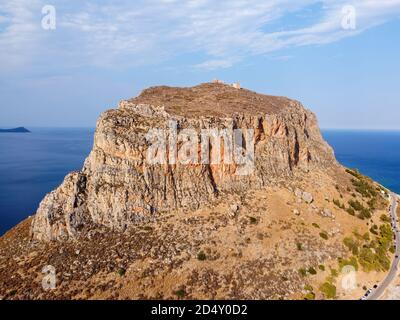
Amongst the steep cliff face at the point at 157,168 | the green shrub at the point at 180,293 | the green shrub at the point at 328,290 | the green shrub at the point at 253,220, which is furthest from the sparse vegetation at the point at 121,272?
the green shrub at the point at 328,290

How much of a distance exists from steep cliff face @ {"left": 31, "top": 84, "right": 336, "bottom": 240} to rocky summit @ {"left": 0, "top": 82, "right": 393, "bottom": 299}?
0.53ft

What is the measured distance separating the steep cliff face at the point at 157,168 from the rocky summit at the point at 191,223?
0.53 feet

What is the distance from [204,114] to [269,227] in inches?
874

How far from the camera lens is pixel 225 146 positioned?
184 feet

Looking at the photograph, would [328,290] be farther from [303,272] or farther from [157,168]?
[157,168]

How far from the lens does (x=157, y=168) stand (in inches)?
2014

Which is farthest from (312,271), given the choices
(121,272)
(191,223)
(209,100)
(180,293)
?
(209,100)

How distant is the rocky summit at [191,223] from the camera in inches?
1622

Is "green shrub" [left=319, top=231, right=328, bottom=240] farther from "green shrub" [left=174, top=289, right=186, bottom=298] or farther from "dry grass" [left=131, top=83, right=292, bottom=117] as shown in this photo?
"dry grass" [left=131, top=83, right=292, bottom=117]

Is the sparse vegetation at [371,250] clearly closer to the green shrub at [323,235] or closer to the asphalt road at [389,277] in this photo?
the asphalt road at [389,277]

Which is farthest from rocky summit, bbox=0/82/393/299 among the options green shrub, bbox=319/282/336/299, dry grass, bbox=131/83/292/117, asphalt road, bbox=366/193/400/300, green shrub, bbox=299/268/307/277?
asphalt road, bbox=366/193/400/300

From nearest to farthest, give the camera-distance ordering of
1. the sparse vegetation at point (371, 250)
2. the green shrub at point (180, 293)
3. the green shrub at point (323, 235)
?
1. the green shrub at point (180, 293)
2. the sparse vegetation at point (371, 250)
3. the green shrub at point (323, 235)
